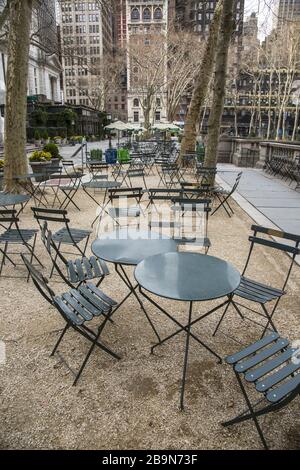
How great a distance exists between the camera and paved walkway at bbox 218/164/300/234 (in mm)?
7739

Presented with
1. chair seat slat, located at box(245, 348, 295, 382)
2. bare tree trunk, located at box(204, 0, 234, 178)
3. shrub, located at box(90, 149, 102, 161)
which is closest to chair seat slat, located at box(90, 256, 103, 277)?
chair seat slat, located at box(245, 348, 295, 382)

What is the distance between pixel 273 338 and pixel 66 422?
1761 mm

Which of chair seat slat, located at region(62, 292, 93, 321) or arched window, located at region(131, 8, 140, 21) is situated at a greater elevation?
arched window, located at region(131, 8, 140, 21)

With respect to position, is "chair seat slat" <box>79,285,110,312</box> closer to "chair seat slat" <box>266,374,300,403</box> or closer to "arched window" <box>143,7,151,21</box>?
"chair seat slat" <box>266,374,300,403</box>

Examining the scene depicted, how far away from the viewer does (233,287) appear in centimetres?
278

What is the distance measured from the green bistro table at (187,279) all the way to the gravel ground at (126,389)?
0.67 ft

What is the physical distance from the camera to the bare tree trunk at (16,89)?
29.6 ft

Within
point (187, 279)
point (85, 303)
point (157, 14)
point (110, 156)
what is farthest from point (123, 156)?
point (157, 14)

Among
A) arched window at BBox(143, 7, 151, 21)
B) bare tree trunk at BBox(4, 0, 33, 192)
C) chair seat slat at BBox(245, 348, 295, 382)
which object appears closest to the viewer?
chair seat slat at BBox(245, 348, 295, 382)

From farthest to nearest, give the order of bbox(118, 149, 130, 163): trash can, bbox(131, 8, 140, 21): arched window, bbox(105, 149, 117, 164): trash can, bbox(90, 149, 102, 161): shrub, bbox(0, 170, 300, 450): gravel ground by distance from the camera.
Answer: bbox(131, 8, 140, 21): arched window, bbox(105, 149, 117, 164): trash can, bbox(118, 149, 130, 163): trash can, bbox(90, 149, 102, 161): shrub, bbox(0, 170, 300, 450): gravel ground

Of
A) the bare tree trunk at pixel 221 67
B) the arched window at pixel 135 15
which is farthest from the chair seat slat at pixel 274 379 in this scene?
the arched window at pixel 135 15

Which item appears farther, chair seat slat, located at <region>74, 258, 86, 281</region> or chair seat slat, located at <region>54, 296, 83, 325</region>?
chair seat slat, located at <region>74, 258, 86, 281</region>

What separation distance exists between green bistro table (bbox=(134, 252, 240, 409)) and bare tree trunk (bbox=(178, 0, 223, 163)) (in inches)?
528

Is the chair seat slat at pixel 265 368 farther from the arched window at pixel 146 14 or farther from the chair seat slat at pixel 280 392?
the arched window at pixel 146 14
